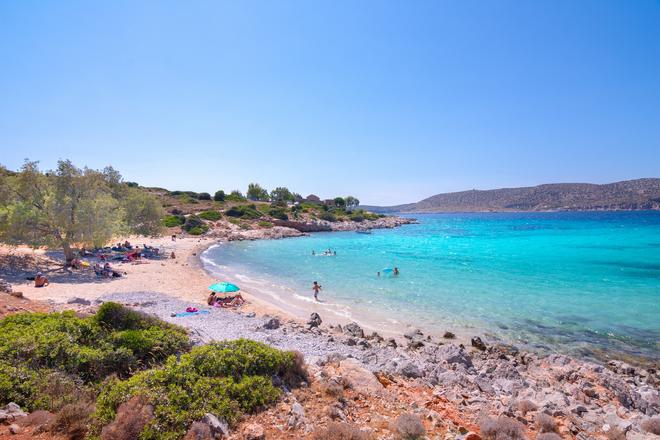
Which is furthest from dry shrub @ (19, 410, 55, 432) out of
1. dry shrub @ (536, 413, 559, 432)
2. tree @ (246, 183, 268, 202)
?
tree @ (246, 183, 268, 202)

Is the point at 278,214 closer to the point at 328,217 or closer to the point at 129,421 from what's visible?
the point at 328,217

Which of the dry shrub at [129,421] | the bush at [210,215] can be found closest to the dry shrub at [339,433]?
the dry shrub at [129,421]

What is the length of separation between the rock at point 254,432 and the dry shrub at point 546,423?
577cm

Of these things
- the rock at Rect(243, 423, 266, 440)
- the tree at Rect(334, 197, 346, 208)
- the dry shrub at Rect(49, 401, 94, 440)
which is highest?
the tree at Rect(334, 197, 346, 208)

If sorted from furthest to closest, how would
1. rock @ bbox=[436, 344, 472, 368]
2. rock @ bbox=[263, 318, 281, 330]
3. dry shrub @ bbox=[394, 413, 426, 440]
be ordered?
rock @ bbox=[263, 318, 281, 330] → rock @ bbox=[436, 344, 472, 368] → dry shrub @ bbox=[394, 413, 426, 440]

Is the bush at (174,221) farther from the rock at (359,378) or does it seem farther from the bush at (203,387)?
the rock at (359,378)

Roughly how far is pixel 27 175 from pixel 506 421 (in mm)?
33123

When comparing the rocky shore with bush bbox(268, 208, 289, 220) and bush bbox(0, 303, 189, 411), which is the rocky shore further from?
bush bbox(268, 208, 289, 220)

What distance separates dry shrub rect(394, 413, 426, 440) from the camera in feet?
18.8

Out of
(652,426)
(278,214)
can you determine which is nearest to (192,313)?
(652,426)

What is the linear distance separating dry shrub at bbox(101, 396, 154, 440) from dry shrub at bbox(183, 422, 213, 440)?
715mm

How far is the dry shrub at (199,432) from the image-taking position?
525 cm

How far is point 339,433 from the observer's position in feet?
18.2

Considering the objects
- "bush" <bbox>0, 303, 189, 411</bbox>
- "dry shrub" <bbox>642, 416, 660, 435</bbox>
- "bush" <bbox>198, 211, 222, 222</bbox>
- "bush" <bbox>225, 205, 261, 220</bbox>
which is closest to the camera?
"bush" <bbox>0, 303, 189, 411</bbox>
